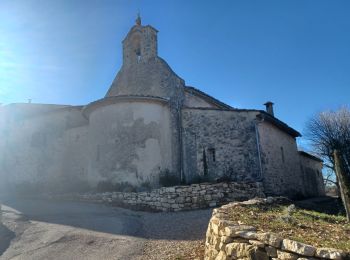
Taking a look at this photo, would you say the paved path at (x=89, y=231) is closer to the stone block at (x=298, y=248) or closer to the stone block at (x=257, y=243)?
the stone block at (x=257, y=243)

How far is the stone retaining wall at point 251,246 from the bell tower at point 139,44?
1540 centimetres

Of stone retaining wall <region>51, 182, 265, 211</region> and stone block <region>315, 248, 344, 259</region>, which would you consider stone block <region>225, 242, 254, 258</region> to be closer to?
stone block <region>315, 248, 344, 259</region>

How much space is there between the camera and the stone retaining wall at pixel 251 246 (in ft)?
15.0

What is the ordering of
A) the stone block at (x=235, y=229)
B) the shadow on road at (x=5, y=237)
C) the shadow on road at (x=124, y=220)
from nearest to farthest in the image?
1. the stone block at (x=235, y=229)
2. the shadow on road at (x=5, y=237)
3. the shadow on road at (x=124, y=220)

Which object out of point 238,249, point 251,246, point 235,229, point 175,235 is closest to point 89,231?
point 175,235

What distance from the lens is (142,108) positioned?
57.7 feet

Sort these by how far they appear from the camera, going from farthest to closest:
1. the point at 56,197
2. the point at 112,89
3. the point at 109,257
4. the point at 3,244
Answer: the point at 112,89
the point at 56,197
the point at 3,244
the point at 109,257

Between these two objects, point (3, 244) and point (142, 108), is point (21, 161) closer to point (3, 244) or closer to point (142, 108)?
point (142, 108)

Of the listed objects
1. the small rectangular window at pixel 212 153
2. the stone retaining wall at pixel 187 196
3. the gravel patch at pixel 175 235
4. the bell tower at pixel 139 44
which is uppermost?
the bell tower at pixel 139 44

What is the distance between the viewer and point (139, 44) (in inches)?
849

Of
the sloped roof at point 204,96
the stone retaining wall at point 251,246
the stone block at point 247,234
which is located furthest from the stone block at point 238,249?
the sloped roof at point 204,96

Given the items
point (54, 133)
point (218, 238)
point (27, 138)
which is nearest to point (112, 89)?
point (54, 133)

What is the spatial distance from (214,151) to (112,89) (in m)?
8.90

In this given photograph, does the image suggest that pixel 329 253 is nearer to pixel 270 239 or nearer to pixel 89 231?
pixel 270 239
